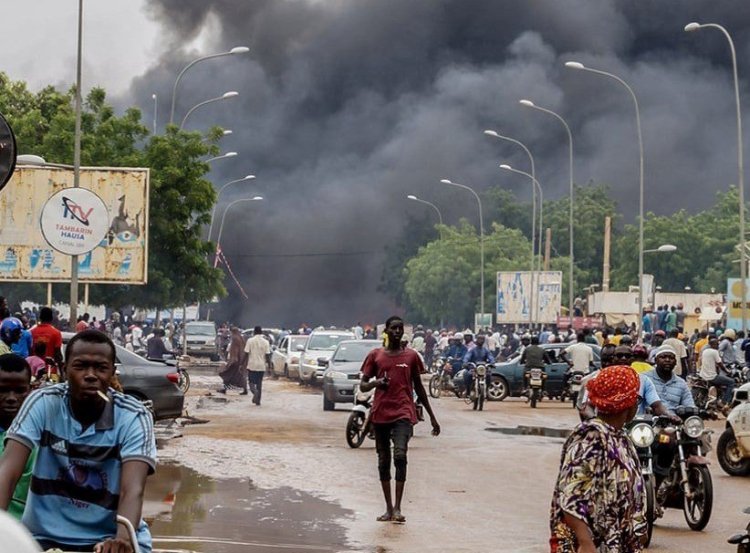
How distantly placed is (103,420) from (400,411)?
8.32 metres

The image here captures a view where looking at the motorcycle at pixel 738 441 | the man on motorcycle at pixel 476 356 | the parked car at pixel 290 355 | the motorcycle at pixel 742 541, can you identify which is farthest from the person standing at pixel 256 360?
the motorcycle at pixel 742 541

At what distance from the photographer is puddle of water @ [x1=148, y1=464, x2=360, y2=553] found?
451 inches

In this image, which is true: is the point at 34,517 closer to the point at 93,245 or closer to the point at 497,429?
the point at 93,245

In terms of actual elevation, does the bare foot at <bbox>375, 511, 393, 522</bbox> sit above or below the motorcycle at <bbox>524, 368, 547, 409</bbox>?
below

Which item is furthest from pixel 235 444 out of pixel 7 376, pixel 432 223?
pixel 432 223

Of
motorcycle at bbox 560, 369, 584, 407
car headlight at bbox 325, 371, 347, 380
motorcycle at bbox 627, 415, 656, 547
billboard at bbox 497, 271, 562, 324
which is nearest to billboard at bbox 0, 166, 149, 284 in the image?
car headlight at bbox 325, 371, 347, 380

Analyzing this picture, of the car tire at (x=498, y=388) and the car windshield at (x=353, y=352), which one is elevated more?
the car windshield at (x=353, y=352)

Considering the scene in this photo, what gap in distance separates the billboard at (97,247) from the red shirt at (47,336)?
19111 mm

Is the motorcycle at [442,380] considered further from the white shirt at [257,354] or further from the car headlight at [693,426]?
the car headlight at [693,426]

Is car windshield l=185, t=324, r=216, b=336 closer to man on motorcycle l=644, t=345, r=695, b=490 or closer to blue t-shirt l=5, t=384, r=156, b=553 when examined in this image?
man on motorcycle l=644, t=345, r=695, b=490

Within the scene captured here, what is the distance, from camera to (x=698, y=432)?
12406mm

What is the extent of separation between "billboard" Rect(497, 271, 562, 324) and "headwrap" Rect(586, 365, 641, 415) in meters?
65.8

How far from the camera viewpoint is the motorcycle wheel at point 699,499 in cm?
1248

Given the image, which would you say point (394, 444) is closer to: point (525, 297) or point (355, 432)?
point (355, 432)
